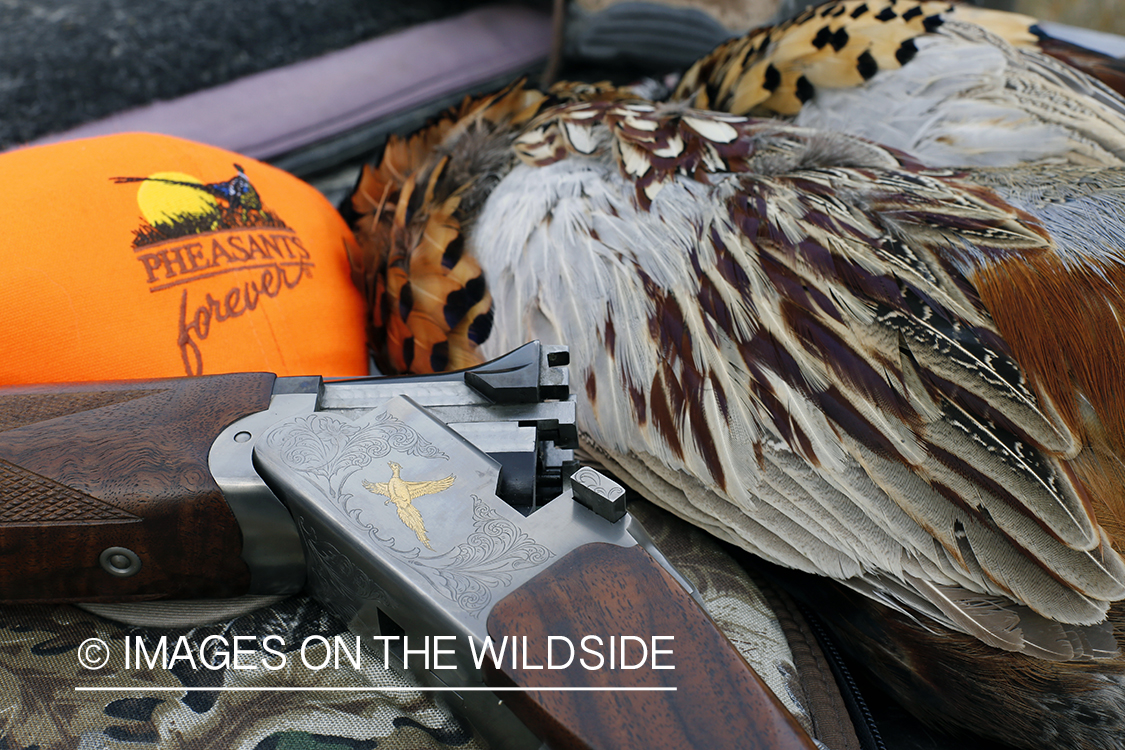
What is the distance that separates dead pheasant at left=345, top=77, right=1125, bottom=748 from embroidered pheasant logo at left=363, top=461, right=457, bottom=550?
213 mm

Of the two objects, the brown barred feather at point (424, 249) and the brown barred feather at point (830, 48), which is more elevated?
the brown barred feather at point (830, 48)

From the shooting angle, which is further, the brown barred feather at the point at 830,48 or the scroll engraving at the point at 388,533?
the brown barred feather at the point at 830,48

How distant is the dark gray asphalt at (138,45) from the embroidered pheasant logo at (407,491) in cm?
88

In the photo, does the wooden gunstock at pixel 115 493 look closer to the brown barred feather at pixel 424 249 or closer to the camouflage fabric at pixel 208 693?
the camouflage fabric at pixel 208 693

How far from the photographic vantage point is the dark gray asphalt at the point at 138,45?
967 millimetres

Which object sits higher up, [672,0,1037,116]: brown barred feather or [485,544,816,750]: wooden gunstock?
[672,0,1037,116]: brown barred feather

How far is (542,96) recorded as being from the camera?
0.74m

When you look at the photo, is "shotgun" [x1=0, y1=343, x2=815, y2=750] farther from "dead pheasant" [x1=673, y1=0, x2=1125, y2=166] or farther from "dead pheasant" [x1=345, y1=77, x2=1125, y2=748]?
"dead pheasant" [x1=673, y1=0, x2=1125, y2=166]

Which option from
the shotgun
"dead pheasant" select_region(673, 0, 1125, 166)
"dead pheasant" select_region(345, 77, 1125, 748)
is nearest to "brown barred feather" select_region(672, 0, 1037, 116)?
"dead pheasant" select_region(673, 0, 1125, 166)

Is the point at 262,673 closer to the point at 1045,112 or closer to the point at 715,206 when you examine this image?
the point at 715,206

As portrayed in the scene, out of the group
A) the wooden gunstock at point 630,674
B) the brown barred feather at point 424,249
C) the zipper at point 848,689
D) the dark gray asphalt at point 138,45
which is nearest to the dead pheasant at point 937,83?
the brown barred feather at point 424,249
